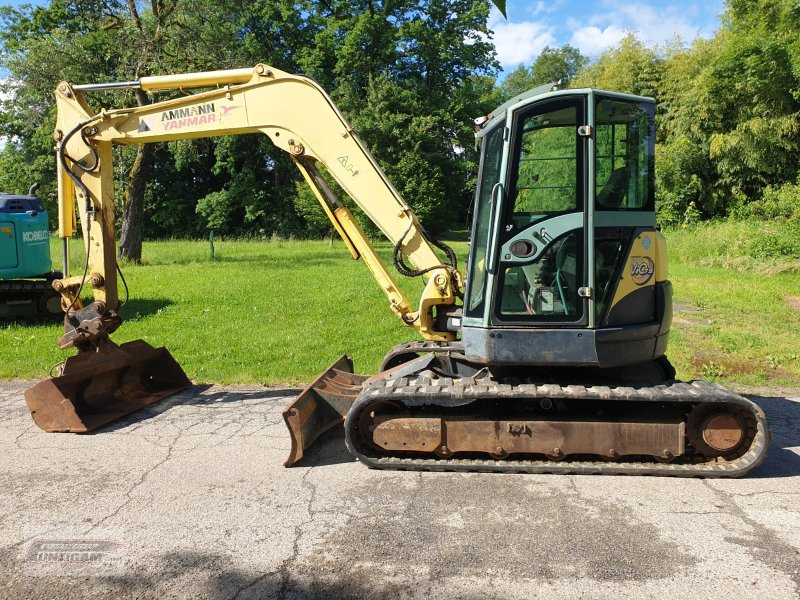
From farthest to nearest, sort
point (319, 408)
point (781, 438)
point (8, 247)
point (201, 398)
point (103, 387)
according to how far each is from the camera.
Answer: point (8, 247) < point (201, 398) < point (103, 387) < point (781, 438) < point (319, 408)

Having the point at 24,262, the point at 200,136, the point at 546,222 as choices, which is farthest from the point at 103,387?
the point at 24,262

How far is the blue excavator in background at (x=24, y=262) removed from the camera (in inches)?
416

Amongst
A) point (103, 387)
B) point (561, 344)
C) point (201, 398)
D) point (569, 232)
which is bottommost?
point (201, 398)

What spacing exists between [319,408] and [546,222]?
2395mm

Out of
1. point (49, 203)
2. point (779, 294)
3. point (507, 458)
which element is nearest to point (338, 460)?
point (507, 458)

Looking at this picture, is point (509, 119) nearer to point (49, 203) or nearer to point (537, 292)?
point (537, 292)

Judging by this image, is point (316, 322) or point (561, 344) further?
point (316, 322)

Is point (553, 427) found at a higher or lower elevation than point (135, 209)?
lower

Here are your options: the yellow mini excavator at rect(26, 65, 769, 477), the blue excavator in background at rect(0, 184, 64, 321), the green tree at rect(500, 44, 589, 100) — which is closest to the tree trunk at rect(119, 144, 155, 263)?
the blue excavator in background at rect(0, 184, 64, 321)

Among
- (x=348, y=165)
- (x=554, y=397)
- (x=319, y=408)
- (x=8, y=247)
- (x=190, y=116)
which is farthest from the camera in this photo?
(x=8, y=247)

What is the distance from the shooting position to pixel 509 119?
182 inches

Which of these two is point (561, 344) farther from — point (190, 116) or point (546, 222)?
point (190, 116)

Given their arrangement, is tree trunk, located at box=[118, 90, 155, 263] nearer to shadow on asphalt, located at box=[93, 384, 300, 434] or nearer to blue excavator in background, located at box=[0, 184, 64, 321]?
blue excavator in background, located at box=[0, 184, 64, 321]

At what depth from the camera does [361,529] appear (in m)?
3.86
